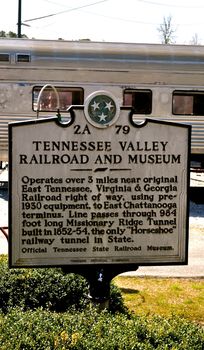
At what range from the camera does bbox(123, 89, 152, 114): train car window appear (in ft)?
44.8

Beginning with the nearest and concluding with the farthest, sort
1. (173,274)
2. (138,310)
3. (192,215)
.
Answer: (138,310)
(173,274)
(192,215)

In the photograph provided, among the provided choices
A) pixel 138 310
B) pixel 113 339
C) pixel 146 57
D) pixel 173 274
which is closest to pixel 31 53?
pixel 146 57

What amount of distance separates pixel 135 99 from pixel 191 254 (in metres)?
5.37

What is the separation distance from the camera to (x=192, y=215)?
13102 millimetres

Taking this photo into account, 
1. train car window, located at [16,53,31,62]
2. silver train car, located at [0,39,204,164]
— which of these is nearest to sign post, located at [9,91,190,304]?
silver train car, located at [0,39,204,164]

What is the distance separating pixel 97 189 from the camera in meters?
5.20

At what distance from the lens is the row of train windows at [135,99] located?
13.6 m

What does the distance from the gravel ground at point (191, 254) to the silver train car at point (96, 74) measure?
8.54 feet

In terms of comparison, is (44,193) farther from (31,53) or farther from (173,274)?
(31,53)

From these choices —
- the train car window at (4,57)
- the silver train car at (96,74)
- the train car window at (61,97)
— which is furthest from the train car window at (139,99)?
the train car window at (4,57)

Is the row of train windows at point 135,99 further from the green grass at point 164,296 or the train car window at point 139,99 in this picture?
the green grass at point 164,296

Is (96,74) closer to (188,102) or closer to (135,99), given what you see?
(135,99)

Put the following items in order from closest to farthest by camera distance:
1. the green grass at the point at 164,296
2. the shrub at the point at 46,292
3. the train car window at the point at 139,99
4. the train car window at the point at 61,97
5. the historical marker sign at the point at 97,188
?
the historical marker sign at the point at 97,188 < the shrub at the point at 46,292 < the green grass at the point at 164,296 < the train car window at the point at 61,97 < the train car window at the point at 139,99

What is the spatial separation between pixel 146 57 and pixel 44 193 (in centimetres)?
909
